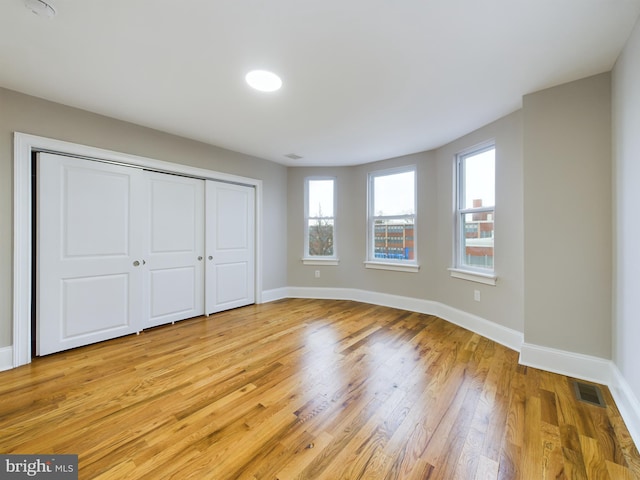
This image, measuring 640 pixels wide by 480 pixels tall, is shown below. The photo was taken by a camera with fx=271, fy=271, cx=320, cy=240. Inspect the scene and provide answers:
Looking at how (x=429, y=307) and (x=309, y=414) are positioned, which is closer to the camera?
(x=309, y=414)

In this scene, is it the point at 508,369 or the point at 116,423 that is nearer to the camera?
the point at 116,423

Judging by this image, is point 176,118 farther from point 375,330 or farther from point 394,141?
point 375,330

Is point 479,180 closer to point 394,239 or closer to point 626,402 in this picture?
point 394,239

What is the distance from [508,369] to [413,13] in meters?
2.76

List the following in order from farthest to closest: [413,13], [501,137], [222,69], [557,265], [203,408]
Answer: [501,137] < [557,265] < [222,69] < [203,408] < [413,13]

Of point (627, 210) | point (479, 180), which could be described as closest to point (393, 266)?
point (479, 180)

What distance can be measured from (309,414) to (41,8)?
2.82 metres

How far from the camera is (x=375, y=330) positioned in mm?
3320

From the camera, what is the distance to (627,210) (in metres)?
1.78

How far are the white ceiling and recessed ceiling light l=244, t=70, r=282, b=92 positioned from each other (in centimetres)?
7

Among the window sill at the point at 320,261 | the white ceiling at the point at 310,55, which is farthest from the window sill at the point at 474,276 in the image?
the window sill at the point at 320,261

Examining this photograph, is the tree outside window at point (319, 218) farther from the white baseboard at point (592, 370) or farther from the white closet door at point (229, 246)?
the white baseboard at point (592, 370)

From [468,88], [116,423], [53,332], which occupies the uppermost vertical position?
[468,88]

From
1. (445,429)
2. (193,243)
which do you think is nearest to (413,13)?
(445,429)
